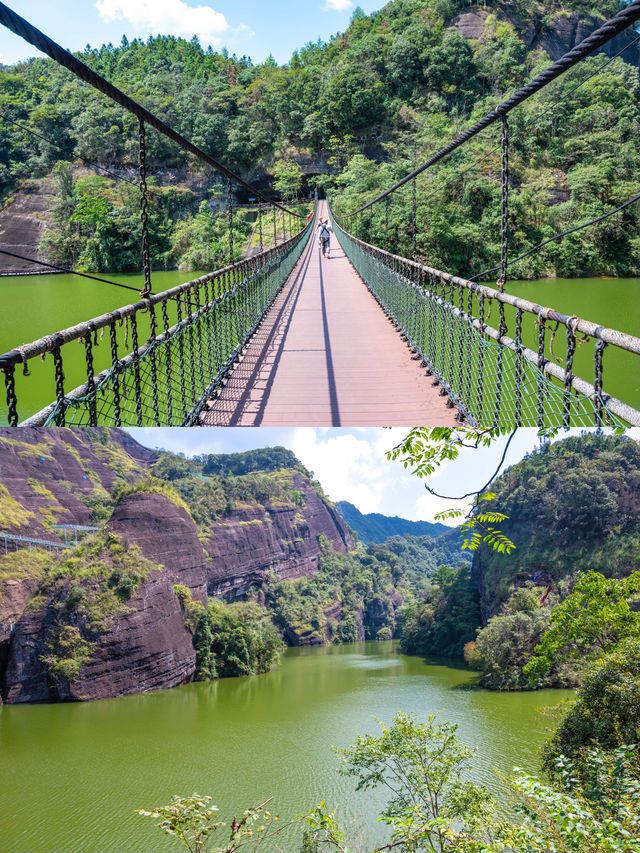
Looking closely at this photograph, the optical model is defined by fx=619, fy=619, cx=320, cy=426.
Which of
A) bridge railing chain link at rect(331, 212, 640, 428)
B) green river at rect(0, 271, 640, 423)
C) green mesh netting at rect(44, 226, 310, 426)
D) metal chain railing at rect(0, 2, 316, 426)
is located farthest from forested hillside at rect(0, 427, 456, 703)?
bridge railing chain link at rect(331, 212, 640, 428)

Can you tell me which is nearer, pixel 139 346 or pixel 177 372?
pixel 139 346

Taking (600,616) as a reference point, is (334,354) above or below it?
above

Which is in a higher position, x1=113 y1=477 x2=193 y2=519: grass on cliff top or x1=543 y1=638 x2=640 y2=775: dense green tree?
x1=543 y1=638 x2=640 y2=775: dense green tree

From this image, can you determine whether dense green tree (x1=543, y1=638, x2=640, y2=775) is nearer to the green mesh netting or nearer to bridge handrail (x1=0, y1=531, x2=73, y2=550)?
the green mesh netting

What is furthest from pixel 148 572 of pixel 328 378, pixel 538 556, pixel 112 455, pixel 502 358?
pixel 502 358

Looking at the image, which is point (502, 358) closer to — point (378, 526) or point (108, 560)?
point (108, 560)

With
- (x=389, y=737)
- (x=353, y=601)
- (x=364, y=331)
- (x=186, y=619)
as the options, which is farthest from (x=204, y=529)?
(x=364, y=331)

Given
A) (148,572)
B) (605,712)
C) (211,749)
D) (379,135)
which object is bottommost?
(211,749)

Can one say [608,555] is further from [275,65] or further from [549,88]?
[275,65]

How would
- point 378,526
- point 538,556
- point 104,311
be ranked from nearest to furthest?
point 104,311 → point 538,556 → point 378,526
